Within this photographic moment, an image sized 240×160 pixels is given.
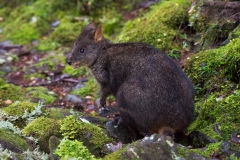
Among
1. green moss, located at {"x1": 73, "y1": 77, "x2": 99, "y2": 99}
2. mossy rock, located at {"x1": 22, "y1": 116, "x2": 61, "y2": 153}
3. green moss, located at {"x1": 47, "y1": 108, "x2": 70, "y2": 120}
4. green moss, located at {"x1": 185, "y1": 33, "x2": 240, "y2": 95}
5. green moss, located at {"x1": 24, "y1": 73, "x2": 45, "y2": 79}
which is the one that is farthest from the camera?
green moss, located at {"x1": 24, "y1": 73, "x2": 45, "y2": 79}

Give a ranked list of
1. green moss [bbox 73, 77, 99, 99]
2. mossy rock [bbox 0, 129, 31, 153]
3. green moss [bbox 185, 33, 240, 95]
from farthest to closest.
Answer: green moss [bbox 73, 77, 99, 99] → green moss [bbox 185, 33, 240, 95] → mossy rock [bbox 0, 129, 31, 153]

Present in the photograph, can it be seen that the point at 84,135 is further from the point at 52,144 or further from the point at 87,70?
the point at 87,70

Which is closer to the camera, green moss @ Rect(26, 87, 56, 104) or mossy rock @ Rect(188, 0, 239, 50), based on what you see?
mossy rock @ Rect(188, 0, 239, 50)

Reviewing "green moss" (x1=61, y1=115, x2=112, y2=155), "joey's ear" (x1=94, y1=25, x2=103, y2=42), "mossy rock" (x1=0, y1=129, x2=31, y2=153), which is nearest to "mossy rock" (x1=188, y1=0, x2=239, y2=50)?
"joey's ear" (x1=94, y1=25, x2=103, y2=42)

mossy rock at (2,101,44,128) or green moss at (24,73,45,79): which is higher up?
mossy rock at (2,101,44,128)

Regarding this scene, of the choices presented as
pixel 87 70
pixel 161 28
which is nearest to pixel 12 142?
pixel 161 28

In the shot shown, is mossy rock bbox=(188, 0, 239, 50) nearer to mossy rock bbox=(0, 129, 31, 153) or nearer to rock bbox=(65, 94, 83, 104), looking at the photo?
rock bbox=(65, 94, 83, 104)
